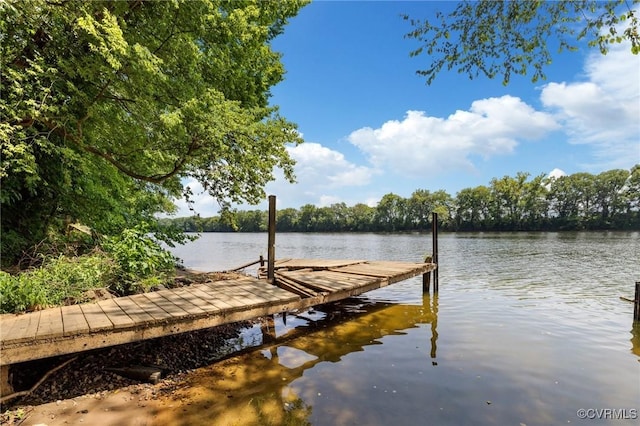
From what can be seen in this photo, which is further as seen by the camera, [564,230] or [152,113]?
[564,230]

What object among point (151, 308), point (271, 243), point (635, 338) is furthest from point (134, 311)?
point (635, 338)

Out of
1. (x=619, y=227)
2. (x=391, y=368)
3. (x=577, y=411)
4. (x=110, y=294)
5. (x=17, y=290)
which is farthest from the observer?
(x=619, y=227)

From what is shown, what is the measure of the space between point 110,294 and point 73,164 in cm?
335

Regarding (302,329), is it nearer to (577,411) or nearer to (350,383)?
(350,383)

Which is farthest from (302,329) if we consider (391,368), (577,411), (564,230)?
(564,230)

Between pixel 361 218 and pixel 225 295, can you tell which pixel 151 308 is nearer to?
pixel 225 295

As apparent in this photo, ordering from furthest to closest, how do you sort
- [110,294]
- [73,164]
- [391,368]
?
[73,164] → [110,294] → [391,368]

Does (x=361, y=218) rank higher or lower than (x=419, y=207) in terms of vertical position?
lower

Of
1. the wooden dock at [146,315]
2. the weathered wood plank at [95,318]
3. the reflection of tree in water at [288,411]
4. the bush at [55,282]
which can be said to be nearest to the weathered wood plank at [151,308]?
the wooden dock at [146,315]

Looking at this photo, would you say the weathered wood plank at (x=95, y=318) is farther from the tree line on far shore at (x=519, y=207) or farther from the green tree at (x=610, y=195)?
the green tree at (x=610, y=195)

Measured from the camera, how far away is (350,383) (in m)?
5.45

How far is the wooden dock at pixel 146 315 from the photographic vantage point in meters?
4.04

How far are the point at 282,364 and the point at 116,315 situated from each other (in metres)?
2.90

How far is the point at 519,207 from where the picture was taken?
7938 cm
